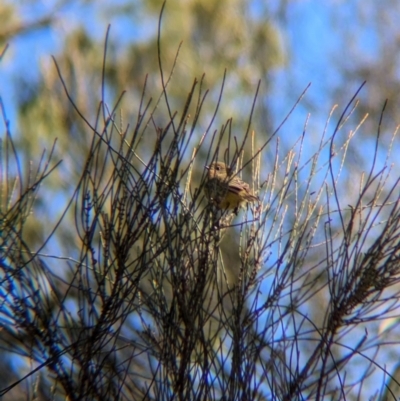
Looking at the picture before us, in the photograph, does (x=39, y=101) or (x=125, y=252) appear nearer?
(x=125, y=252)

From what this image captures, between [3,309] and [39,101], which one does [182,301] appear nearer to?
[3,309]

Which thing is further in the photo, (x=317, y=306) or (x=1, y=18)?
(x=1, y=18)

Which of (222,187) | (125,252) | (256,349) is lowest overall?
(256,349)

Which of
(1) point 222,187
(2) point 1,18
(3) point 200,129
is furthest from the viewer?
(2) point 1,18

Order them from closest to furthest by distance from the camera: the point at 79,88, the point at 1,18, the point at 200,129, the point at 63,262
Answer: the point at 63,262, the point at 200,129, the point at 79,88, the point at 1,18

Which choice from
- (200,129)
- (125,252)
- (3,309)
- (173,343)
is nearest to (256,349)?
(173,343)

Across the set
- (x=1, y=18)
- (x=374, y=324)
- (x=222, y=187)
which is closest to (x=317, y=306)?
(x=374, y=324)

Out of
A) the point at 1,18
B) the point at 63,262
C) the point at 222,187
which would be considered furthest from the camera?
the point at 1,18

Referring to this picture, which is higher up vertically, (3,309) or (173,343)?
(3,309)

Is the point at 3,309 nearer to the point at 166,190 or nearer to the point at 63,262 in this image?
the point at 166,190
